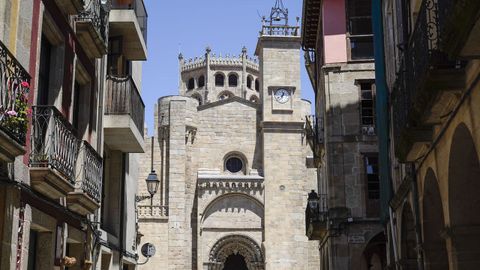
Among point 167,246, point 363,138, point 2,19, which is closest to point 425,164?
point 2,19

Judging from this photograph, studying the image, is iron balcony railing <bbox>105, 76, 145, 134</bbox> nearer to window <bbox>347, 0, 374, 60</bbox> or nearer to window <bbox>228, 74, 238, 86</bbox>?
window <bbox>347, 0, 374, 60</bbox>

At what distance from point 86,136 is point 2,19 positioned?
4959mm

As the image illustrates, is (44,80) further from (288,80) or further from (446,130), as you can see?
(288,80)

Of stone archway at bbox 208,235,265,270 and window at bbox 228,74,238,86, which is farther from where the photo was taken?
window at bbox 228,74,238,86

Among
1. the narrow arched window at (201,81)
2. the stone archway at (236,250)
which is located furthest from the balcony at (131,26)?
the narrow arched window at (201,81)

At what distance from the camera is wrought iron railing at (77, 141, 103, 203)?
11.0 m

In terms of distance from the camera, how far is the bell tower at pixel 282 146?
41406 mm

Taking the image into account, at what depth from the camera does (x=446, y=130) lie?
9219 mm

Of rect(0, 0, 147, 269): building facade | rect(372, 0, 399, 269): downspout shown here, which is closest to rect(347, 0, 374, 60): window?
rect(372, 0, 399, 269): downspout

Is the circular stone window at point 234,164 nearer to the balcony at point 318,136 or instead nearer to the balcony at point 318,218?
the balcony at point 318,136

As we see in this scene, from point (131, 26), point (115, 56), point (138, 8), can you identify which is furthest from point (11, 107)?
point (138, 8)

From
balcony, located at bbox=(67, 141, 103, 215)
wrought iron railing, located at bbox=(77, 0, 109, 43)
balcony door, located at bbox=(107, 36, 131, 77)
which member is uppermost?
balcony door, located at bbox=(107, 36, 131, 77)

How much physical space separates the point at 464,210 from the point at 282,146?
33.6 meters

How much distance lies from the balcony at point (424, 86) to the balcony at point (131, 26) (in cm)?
602
